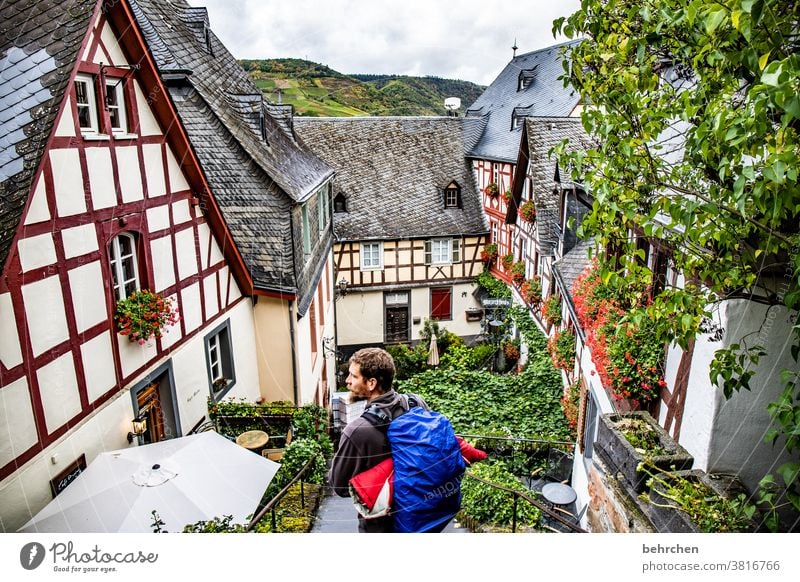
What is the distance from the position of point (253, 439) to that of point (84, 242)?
2.17 metres

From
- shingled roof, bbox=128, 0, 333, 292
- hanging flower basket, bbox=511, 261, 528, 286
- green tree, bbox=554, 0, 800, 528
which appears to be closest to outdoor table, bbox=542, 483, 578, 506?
green tree, bbox=554, 0, 800, 528

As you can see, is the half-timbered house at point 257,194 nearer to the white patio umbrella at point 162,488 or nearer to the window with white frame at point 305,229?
the window with white frame at point 305,229

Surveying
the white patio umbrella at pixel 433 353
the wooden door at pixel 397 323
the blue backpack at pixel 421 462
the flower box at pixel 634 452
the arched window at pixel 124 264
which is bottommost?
the wooden door at pixel 397 323

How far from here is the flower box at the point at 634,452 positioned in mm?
2514

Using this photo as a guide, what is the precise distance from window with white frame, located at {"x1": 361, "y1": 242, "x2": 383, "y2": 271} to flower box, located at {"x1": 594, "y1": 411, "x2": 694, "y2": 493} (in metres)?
7.19

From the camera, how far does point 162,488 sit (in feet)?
9.15

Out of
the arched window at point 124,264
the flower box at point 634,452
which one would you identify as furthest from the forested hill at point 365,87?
the flower box at point 634,452

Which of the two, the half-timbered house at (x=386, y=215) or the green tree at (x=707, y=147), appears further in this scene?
the half-timbered house at (x=386, y=215)

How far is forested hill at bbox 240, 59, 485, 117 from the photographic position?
296cm

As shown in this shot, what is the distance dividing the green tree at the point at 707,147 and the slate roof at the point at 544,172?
19.3 feet

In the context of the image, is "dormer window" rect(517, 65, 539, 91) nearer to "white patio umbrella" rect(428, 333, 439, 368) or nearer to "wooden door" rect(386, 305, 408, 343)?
"wooden door" rect(386, 305, 408, 343)

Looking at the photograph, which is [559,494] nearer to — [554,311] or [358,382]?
[358,382]

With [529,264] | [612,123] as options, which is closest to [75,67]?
[612,123]

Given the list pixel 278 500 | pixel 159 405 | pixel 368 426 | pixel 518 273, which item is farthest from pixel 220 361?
pixel 518 273
